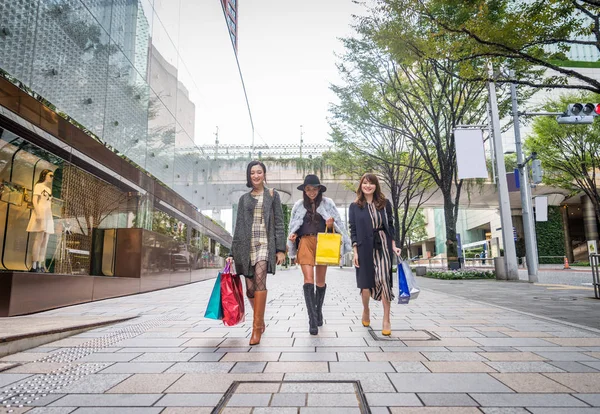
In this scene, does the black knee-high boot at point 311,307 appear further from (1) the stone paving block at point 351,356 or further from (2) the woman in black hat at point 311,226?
(1) the stone paving block at point 351,356

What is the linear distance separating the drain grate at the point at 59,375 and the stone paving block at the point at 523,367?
117 inches

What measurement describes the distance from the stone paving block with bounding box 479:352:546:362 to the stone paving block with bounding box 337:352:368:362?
39.2 inches

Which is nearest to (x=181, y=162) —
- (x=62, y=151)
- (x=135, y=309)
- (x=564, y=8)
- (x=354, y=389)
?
(x=62, y=151)

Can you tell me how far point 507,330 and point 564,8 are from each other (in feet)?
19.0

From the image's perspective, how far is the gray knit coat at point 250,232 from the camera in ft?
13.1

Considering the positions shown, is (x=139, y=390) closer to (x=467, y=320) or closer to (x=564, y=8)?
(x=467, y=320)

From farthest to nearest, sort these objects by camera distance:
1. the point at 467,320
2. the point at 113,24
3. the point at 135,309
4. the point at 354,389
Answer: the point at 113,24
the point at 135,309
the point at 467,320
the point at 354,389

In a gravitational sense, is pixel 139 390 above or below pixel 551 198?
below

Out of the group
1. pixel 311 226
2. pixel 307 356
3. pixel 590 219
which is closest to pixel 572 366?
pixel 307 356

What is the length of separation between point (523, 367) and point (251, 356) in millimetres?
2106

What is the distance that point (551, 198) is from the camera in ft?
115

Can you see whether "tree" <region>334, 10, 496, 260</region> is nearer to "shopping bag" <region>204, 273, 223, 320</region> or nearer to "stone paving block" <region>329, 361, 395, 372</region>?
"shopping bag" <region>204, 273, 223, 320</region>

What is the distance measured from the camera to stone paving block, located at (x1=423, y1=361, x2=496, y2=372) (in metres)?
2.87

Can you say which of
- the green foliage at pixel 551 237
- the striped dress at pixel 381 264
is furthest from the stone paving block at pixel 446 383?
the green foliage at pixel 551 237
